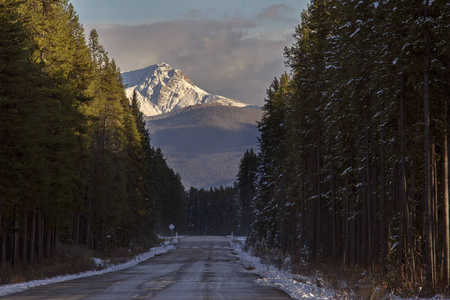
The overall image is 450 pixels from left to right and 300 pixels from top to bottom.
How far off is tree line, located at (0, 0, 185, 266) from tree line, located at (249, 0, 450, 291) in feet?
48.5

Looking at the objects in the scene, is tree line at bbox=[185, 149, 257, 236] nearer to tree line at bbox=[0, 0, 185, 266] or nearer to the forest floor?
tree line at bbox=[0, 0, 185, 266]

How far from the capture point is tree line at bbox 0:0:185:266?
2314cm

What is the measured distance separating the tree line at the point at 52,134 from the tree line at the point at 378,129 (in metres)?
14.8

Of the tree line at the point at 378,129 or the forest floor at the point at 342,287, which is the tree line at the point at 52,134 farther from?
the tree line at the point at 378,129

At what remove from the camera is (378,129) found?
21.2 metres

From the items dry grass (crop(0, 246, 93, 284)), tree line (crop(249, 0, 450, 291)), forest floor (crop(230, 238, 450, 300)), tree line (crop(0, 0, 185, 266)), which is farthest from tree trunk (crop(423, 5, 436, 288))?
tree line (crop(0, 0, 185, 266))

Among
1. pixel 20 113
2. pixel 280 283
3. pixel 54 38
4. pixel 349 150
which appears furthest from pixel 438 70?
pixel 54 38

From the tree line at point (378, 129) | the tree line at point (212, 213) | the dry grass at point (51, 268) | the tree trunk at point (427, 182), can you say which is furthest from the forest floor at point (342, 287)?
the tree line at point (212, 213)

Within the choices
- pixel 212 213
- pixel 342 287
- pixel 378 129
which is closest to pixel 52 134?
pixel 378 129

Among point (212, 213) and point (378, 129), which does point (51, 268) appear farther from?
point (212, 213)

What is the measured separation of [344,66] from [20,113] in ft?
52.4

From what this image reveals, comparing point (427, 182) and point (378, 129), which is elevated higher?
point (378, 129)

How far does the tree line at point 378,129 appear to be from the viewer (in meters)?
16.1

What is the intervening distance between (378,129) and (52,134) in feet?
58.2
